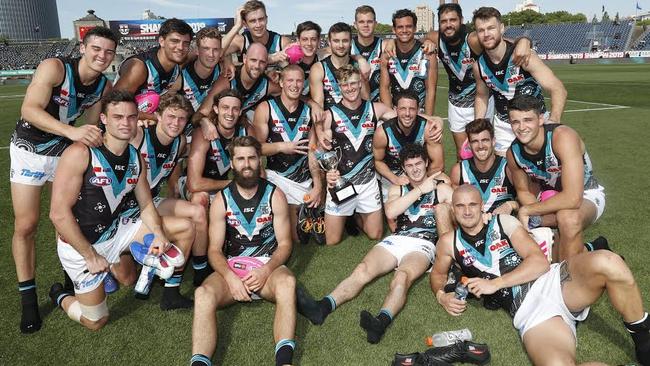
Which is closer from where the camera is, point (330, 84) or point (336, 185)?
point (336, 185)

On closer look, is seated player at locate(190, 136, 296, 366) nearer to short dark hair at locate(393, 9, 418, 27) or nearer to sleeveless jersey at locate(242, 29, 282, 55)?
sleeveless jersey at locate(242, 29, 282, 55)

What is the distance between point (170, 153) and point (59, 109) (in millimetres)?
1150

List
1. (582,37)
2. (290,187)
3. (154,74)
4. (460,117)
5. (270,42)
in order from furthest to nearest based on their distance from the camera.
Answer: (582,37), (460,117), (270,42), (290,187), (154,74)

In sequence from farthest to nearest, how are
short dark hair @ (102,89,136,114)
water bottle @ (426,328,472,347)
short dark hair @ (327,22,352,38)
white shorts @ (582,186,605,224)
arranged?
1. short dark hair @ (327,22,352,38)
2. white shorts @ (582,186,605,224)
3. short dark hair @ (102,89,136,114)
4. water bottle @ (426,328,472,347)

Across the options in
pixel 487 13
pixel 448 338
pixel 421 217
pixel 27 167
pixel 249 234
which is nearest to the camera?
pixel 448 338

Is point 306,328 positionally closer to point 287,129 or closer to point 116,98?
point 116,98

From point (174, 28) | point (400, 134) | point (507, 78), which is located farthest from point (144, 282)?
point (507, 78)

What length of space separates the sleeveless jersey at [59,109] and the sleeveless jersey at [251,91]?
192 cm

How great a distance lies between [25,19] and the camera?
15688cm

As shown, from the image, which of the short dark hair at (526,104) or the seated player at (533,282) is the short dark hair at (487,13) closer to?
the short dark hair at (526,104)

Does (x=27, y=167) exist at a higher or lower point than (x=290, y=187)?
higher

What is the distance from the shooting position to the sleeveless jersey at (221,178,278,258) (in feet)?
14.8

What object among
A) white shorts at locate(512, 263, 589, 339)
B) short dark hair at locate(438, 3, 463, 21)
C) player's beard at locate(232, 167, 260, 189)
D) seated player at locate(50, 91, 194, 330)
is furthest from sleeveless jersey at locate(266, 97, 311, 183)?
white shorts at locate(512, 263, 589, 339)

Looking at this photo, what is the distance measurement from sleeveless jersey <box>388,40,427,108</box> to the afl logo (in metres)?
4.08
